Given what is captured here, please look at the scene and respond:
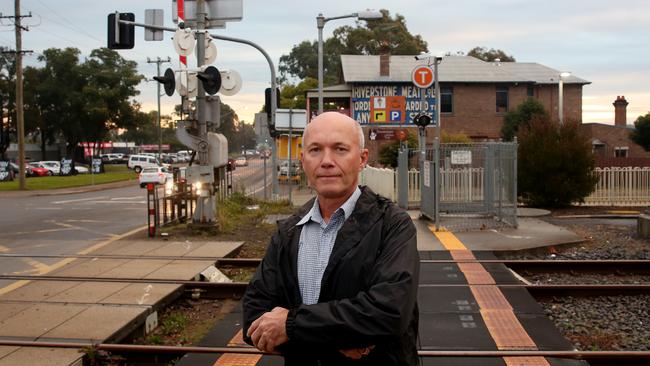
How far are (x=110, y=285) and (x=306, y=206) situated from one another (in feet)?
20.4

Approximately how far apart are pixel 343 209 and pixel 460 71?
39.6 meters

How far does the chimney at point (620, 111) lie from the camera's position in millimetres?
41469

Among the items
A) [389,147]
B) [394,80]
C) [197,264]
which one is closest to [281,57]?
[394,80]

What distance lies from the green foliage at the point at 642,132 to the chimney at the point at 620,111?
4.95 metres

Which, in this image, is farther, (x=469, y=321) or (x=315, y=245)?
(x=469, y=321)

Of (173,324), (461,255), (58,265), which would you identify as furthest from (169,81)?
(173,324)

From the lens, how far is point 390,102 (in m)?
38.7

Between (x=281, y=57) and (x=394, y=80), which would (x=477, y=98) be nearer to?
(x=394, y=80)

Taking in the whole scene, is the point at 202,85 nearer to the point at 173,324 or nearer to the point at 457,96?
the point at 173,324

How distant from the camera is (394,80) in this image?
127 feet

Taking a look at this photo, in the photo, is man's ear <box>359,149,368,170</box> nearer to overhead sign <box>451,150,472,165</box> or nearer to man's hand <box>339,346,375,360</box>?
man's hand <box>339,346,375,360</box>

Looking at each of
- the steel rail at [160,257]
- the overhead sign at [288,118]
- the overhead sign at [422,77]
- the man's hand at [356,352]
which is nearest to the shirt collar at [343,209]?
the man's hand at [356,352]

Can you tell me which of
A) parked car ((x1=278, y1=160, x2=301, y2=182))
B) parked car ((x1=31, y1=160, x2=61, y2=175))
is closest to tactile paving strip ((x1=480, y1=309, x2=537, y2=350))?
parked car ((x1=278, y1=160, x2=301, y2=182))

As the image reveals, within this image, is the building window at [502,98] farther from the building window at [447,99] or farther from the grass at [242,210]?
the grass at [242,210]
